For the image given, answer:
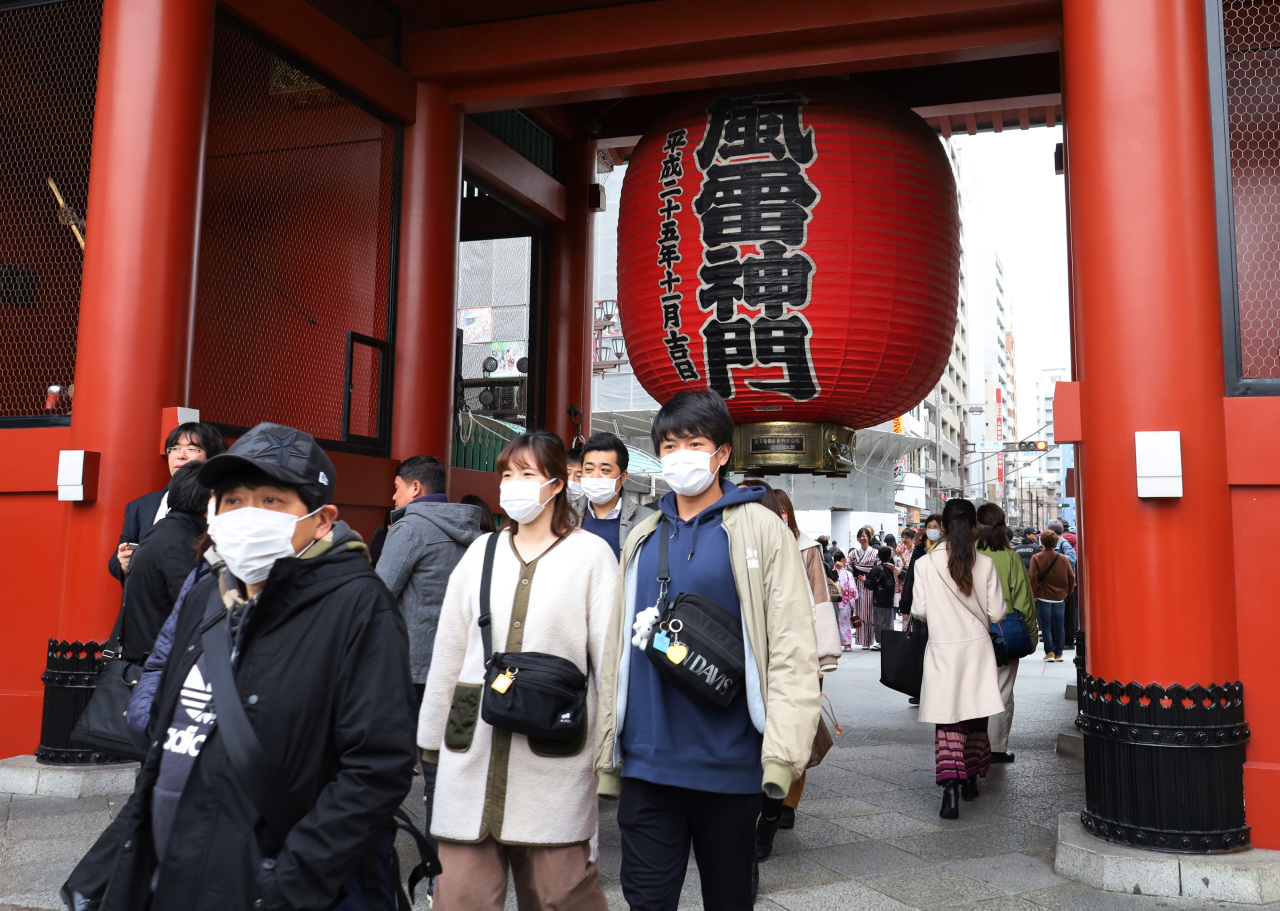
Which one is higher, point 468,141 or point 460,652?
point 468,141

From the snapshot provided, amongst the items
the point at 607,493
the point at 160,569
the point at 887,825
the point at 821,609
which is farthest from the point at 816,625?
the point at 160,569

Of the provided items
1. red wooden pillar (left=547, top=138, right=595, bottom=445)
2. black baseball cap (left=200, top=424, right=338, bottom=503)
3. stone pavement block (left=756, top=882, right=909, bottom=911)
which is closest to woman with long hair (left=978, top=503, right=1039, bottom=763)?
stone pavement block (left=756, top=882, right=909, bottom=911)

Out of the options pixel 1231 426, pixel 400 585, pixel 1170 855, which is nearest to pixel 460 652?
pixel 400 585

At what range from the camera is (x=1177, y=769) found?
4.39 m

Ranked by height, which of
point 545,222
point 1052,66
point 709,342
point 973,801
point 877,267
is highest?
point 1052,66

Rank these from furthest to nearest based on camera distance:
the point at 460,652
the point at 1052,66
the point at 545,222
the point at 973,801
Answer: the point at 545,222, the point at 1052,66, the point at 973,801, the point at 460,652

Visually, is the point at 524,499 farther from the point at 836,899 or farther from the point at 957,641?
the point at 957,641

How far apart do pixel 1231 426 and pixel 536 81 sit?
5506 millimetres

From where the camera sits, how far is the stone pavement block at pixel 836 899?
4090 mm

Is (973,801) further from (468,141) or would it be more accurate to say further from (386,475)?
(468,141)

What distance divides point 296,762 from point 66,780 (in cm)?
456

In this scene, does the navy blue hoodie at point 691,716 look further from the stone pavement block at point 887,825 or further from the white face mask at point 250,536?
the stone pavement block at point 887,825

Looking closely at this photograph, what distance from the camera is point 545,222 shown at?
10.7 metres

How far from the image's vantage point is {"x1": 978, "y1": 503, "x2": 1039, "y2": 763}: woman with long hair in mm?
6453
